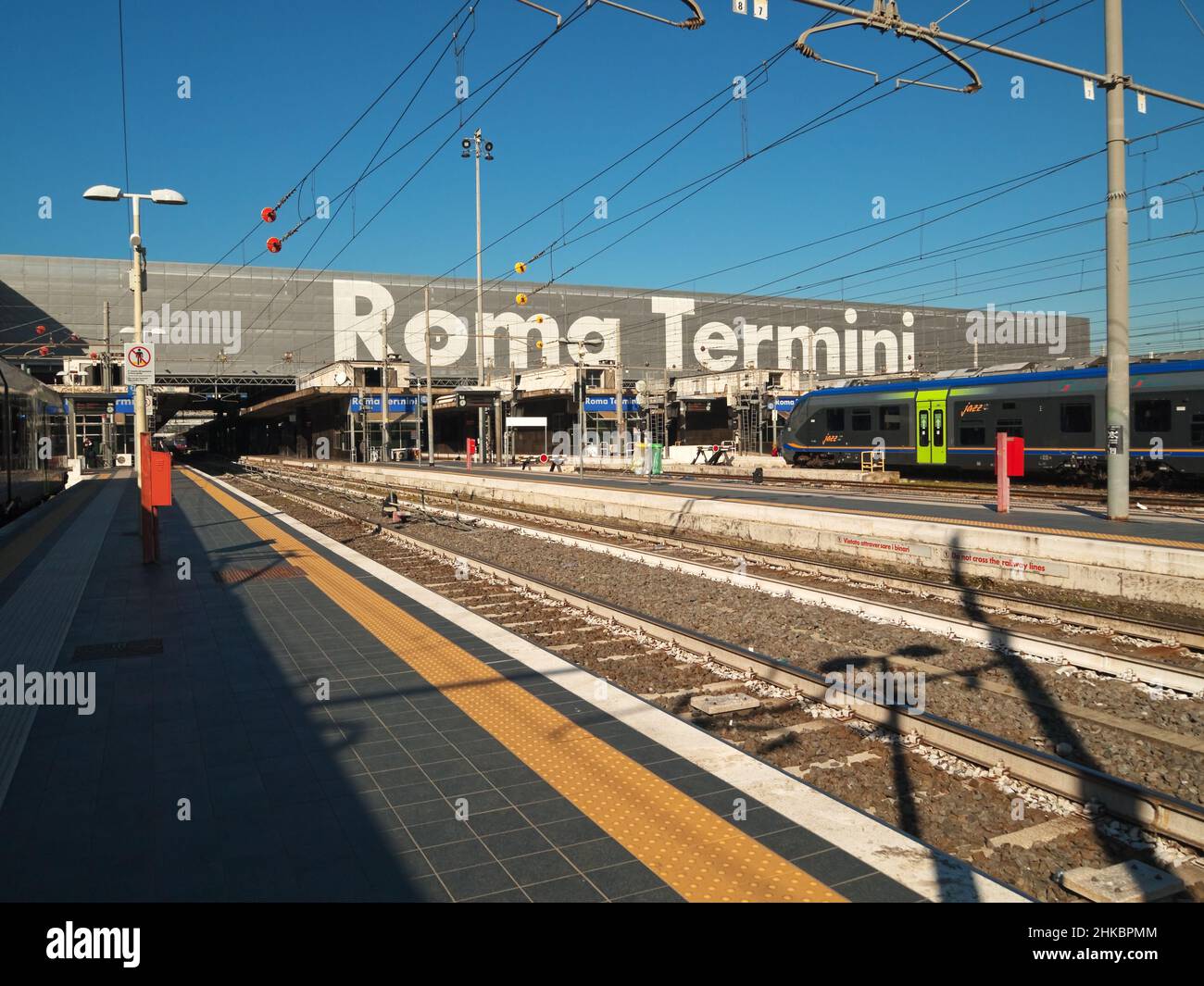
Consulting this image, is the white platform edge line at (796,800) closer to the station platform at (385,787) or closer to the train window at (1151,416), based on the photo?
the station platform at (385,787)

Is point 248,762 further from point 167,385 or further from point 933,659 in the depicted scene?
point 167,385

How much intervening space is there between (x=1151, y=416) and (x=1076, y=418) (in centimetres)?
208

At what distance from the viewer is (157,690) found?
7410mm

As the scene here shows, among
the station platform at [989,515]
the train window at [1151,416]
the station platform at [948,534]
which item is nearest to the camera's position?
the station platform at [948,534]

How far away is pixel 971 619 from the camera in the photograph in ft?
31.8

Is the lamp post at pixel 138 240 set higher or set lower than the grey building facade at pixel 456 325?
lower

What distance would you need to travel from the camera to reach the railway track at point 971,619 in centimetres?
773

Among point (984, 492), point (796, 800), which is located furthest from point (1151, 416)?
point (796, 800)

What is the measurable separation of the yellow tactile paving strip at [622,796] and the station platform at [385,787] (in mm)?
17

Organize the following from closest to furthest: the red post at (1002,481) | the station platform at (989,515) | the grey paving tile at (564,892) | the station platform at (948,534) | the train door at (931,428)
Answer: the grey paving tile at (564,892), the station platform at (948,534), the station platform at (989,515), the red post at (1002,481), the train door at (931,428)

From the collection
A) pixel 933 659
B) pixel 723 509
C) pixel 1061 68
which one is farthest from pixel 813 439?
pixel 933 659

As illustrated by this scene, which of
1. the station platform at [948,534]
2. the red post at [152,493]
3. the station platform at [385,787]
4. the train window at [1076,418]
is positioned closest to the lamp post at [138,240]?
the red post at [152,493]

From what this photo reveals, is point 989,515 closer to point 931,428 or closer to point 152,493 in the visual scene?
point 931,428

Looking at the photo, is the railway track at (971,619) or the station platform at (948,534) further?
the station platform at (948,534)
